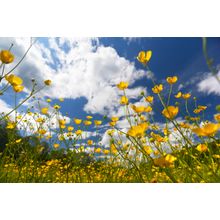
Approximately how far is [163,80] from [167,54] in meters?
0.17

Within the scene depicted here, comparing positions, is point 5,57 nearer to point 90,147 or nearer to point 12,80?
point 12,80

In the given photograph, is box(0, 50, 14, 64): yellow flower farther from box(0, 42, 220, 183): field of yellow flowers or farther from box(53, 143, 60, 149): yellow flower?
box(53, 143, 60, 149): yellow flower

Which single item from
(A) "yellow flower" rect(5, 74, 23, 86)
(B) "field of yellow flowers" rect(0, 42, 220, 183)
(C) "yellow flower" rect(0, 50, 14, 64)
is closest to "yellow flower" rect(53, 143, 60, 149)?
(B) "field of yellow flowers" rect(0, 42, 220, 183)

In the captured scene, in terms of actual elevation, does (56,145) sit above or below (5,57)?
above

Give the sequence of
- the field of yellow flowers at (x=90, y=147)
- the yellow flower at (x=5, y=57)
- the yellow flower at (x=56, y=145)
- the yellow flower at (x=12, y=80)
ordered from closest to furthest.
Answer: the yellow flower at (x=5, y=57) < the yellow flower at (x=12, y=80) < the field of yellow flowers at (x=90, y=147) < the yellow flower at (x=56, y=145)

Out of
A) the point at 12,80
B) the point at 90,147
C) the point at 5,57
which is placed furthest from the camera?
the point at 90,147

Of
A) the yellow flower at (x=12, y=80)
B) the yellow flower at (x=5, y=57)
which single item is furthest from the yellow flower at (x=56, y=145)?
the yellow flower at (x=5, y=57)

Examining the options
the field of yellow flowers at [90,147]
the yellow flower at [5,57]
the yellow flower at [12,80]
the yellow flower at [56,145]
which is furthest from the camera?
the yellow flower at [56,145]

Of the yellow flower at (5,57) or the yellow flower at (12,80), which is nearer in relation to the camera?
the yellow flower at (5,57)

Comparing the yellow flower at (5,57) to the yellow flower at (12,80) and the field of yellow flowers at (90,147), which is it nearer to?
the yellow flower at (12,80)

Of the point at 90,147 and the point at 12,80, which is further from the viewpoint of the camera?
the point at 90,147

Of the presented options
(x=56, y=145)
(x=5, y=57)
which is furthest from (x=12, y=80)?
(x=56, y=145)
